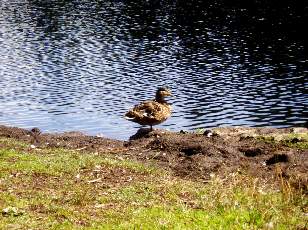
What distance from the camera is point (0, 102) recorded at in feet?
162

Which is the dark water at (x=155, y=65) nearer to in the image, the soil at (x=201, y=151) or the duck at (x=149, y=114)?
the duck at (x=149, y=114)

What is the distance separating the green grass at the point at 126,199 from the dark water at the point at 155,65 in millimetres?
20005

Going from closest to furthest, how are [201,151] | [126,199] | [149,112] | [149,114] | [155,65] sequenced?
[126,199], [201,151], [149,114], [149,112], [155,65]

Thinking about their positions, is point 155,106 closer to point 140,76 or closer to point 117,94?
point 117,94

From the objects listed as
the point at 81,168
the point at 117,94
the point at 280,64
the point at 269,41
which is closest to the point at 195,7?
the point at 269,41

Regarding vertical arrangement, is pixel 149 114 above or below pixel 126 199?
below

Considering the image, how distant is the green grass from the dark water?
20.0m

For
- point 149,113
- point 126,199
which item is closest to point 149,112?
point 149,113

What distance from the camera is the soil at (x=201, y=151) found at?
2039cm

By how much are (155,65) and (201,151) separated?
43.7 m

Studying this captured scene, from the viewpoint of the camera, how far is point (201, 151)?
74.7 feet

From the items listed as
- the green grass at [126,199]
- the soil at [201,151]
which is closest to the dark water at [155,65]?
the soil at [201,151]

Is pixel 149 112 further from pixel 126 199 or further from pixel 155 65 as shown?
pixel 155 65

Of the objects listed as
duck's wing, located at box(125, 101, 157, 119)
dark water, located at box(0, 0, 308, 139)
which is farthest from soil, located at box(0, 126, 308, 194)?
dark water, located at box(0, 0, 308, 139)
